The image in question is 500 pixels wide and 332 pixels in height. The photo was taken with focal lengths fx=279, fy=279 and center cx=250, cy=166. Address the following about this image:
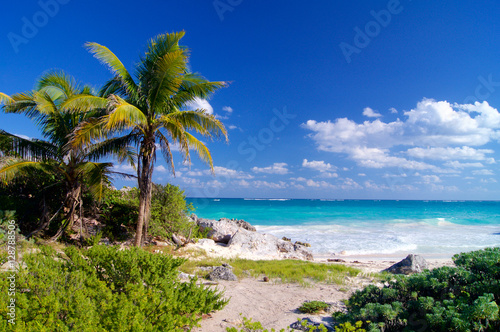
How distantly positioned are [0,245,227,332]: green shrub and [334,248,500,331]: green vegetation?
2.09 metres

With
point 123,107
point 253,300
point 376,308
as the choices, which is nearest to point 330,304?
point 253,300

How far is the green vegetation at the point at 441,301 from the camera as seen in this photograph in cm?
316

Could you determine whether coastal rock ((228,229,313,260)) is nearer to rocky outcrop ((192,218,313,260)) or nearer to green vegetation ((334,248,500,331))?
rocky outcrop ((192,218,313,260))

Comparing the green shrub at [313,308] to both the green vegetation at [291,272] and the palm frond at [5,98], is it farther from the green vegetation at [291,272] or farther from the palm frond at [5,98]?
the palm frond at [5,98]

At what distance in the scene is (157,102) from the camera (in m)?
9.77

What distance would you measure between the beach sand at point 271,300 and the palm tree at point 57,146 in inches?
262

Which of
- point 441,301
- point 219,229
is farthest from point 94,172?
point 441,301

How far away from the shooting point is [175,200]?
1330 cm

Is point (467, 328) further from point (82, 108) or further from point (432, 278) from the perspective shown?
point (82, 108)

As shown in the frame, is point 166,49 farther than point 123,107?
Yes

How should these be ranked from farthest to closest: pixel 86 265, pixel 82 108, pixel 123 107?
pixel 82 108 → pixel 123 107 → pixel 86 265

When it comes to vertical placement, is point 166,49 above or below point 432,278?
above

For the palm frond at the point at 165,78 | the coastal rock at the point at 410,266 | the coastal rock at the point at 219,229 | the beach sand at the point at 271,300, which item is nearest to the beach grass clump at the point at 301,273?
the beach sand at the point at 271,300

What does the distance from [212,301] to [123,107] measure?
243 inches
